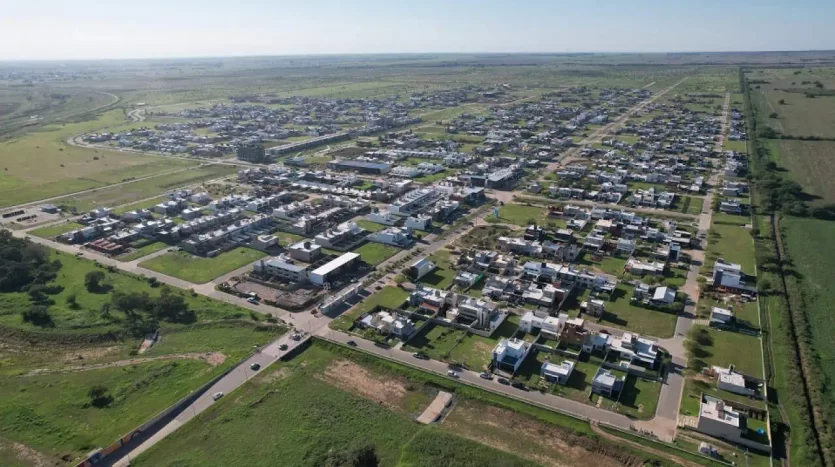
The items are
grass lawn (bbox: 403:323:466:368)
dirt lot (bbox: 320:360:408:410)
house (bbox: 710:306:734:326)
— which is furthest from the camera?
house (bbox: 710:306:734:326)

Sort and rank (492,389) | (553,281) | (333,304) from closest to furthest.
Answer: (492,389) < (333,304) < (553,281)

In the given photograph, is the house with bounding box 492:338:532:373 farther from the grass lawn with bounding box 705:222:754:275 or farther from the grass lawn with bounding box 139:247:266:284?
the grass lawn with bounding box 139:247:266:284

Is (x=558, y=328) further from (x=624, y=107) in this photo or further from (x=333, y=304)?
(x=624, y=107)

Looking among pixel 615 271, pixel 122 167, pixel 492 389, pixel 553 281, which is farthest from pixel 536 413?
pixel 122 167

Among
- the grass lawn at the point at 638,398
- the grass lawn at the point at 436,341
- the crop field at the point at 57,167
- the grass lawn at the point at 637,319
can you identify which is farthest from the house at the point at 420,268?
the crop field at the point at 57,167

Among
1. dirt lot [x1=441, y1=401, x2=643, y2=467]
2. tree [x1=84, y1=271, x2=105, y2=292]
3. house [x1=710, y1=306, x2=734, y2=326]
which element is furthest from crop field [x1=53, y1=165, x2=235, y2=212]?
house [x1=710, y1=306, x2=734, y2=326]

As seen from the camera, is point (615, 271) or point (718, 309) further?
point (615, 271)

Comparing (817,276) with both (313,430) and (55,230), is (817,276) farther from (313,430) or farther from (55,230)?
(55,230)
